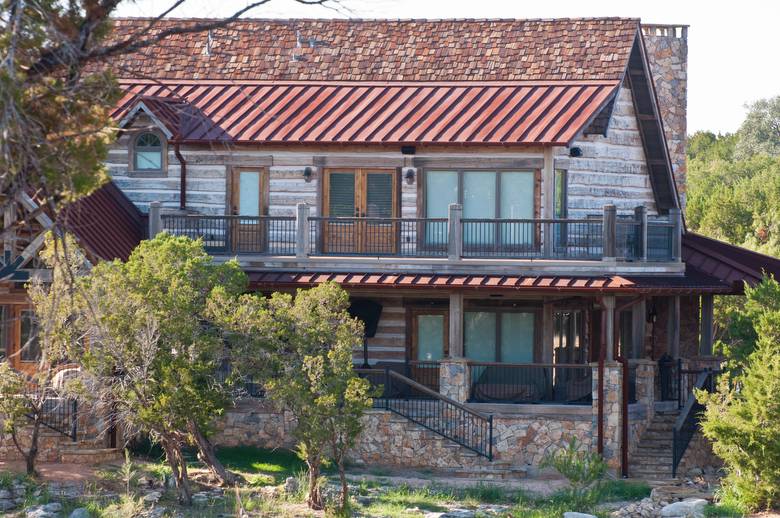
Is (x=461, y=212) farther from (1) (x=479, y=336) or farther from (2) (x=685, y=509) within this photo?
(2) (x=685, y=509)

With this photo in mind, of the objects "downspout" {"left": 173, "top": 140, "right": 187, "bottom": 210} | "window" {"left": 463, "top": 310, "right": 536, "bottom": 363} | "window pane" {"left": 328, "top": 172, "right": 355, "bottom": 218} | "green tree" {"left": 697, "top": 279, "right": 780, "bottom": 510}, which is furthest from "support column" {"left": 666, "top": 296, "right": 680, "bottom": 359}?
"downspout" {"left": 173, "top": 140, "right": 187, "bottom": 210}

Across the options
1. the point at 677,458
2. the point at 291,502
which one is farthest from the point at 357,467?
the point at 677,458

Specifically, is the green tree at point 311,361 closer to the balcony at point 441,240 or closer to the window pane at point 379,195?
the balcony at point 441,240

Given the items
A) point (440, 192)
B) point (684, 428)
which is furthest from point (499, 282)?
point (684, 428)

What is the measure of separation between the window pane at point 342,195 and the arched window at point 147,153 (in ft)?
12.9

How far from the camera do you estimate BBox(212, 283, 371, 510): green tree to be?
2553 centimetres

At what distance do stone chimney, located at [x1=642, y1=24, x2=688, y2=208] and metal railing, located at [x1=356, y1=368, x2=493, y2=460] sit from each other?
42.6 ft

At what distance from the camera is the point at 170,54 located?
36.2 metres

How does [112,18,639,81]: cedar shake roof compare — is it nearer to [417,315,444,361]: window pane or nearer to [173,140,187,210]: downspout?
[173,140,187,210]: downspout

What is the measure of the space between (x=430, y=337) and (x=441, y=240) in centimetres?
261

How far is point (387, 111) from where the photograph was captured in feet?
110

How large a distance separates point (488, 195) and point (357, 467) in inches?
258

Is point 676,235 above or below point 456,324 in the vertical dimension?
above

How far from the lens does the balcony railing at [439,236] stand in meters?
31.3
